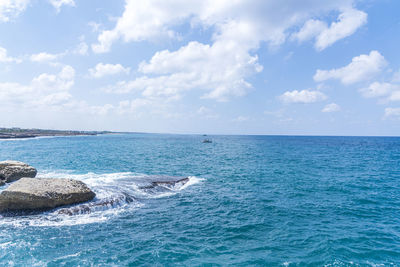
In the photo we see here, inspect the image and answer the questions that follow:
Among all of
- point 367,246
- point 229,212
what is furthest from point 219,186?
point 367,246

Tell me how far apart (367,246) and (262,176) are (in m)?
22.4

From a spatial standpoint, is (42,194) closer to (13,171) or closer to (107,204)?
(107,204)

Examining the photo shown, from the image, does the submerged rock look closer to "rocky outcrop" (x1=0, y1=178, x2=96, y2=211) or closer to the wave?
the wave

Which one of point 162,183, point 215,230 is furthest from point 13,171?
point 215,230

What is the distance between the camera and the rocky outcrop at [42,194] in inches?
749

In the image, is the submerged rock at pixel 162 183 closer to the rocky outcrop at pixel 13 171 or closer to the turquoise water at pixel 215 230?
the turquoise water at pixel 215 230

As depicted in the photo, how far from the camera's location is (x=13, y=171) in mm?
30047

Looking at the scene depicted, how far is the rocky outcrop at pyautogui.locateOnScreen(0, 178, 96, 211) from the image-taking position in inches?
749

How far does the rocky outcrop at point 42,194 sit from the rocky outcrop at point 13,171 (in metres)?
11.5

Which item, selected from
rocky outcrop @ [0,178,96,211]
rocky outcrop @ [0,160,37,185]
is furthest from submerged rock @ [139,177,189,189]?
rocky outcrop @ [0,160,37,185]

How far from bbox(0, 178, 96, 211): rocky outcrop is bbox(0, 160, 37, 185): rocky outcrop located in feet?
Result: 37.8

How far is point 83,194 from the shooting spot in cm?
2158

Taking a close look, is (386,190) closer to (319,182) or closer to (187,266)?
(319,182)

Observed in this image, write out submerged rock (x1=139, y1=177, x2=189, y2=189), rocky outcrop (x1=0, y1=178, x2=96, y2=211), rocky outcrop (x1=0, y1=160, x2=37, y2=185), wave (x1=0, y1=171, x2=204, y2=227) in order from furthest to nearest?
rocky outcrop (x1=0, y1=160, x2=37, y2=185) → submerged rock (x1=139, y1=177, x2=189, y2=189) → rocky outcrop (x1=0, y1=178, x2=96, y2=211) → wave (x1=0, y1=171, x2=204, y2=227)
